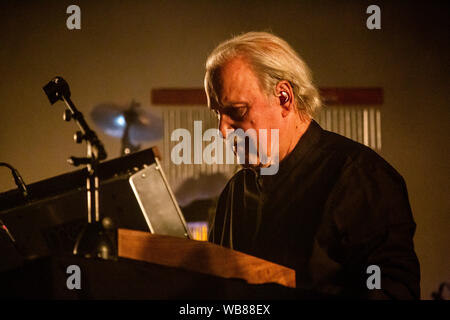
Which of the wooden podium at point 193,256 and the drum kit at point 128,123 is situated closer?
the wooden podium at point 193,256

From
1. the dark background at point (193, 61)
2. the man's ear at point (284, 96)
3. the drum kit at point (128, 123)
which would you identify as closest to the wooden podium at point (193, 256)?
the man's ear at point (284, 96)

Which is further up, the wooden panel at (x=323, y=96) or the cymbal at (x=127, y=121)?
the wooden panel at (x=323, y=96)

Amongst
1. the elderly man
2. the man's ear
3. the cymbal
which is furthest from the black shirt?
the cymbal

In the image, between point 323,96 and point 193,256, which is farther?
point 323,96

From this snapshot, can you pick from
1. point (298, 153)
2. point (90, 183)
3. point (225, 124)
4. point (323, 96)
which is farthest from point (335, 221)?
point (323, 96)

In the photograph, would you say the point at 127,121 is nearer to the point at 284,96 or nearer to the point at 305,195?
the point at 284,96

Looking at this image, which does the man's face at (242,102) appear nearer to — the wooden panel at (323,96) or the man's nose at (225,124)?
the man's nose at (225,124)

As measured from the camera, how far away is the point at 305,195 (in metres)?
1.36

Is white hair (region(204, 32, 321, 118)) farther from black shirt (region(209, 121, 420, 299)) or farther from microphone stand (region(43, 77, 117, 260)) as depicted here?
microphone stand (region(43, 77, 117, 260))

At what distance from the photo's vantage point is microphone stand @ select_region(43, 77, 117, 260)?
1065mm

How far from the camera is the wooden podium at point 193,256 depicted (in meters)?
0.68

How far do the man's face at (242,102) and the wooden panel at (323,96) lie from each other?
2.20 m

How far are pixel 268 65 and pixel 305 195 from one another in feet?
1.57
